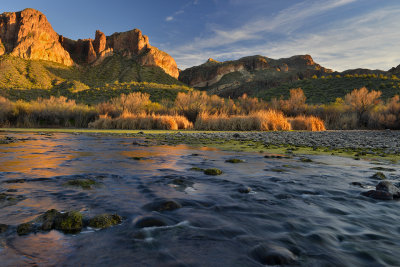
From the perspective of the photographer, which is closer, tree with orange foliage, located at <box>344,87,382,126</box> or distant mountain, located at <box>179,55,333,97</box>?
tree with orange foliage, located at <box>344,87,382,126</box>

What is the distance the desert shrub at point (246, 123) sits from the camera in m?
17.8

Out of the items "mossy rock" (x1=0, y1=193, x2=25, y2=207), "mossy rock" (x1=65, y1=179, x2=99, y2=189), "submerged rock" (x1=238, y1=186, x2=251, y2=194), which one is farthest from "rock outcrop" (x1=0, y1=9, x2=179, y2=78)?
"submerged rock" (x1=238, y1=186, x2=251, y2=194)

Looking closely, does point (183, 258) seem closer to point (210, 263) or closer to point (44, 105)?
point (210, 263)

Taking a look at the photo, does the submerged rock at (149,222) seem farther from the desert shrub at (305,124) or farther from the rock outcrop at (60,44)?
the rock outcrop at (60,44)

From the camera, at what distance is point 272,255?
178 cm

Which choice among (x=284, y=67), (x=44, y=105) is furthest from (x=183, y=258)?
(x=284, y=67)

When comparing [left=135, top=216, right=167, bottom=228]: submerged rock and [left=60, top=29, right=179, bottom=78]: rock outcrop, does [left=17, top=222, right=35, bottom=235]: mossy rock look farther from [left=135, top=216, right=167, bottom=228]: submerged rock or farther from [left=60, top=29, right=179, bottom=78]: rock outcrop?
[left=60, top=29, right=179, bottom=78]: rock outcrop

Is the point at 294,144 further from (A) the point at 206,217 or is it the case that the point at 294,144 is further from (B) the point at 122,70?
(B) the point at 122,70

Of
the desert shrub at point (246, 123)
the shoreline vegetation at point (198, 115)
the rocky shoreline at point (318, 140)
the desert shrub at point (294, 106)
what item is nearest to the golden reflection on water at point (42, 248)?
the rocky shoreline at point (318, 140)

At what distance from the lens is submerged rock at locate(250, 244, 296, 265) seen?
173 centimetres

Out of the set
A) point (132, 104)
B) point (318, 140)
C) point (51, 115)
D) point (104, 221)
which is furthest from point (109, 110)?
point (104, 221)

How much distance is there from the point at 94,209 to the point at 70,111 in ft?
71.6

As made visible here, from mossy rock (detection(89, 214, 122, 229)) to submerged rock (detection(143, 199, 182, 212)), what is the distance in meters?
0.42

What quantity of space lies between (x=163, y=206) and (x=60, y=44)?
11856 cm
